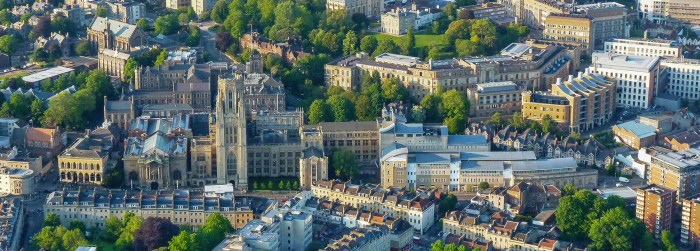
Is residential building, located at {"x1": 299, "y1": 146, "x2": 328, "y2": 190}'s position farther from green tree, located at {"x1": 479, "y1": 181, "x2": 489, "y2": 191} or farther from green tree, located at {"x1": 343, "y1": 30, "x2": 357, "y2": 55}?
green tree, located at {"x1": 343, "y1": 30, "x2": 357, "y2": 55}

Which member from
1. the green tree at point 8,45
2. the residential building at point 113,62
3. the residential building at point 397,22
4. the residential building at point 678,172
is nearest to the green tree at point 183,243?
the residential building at point 678,172

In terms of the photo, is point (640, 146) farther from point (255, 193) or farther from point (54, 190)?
point (54, 190)

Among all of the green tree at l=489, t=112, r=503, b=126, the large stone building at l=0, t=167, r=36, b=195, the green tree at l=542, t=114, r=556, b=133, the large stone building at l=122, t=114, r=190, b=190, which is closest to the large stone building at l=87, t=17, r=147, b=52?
the large stone building at l=122, t=114, r=190, b=190

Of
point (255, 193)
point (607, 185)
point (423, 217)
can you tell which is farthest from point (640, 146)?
point (255, 193)

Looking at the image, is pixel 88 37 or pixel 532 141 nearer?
pixel 532 141

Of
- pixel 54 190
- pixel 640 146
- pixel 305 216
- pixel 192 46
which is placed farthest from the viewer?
pixel 192 46
